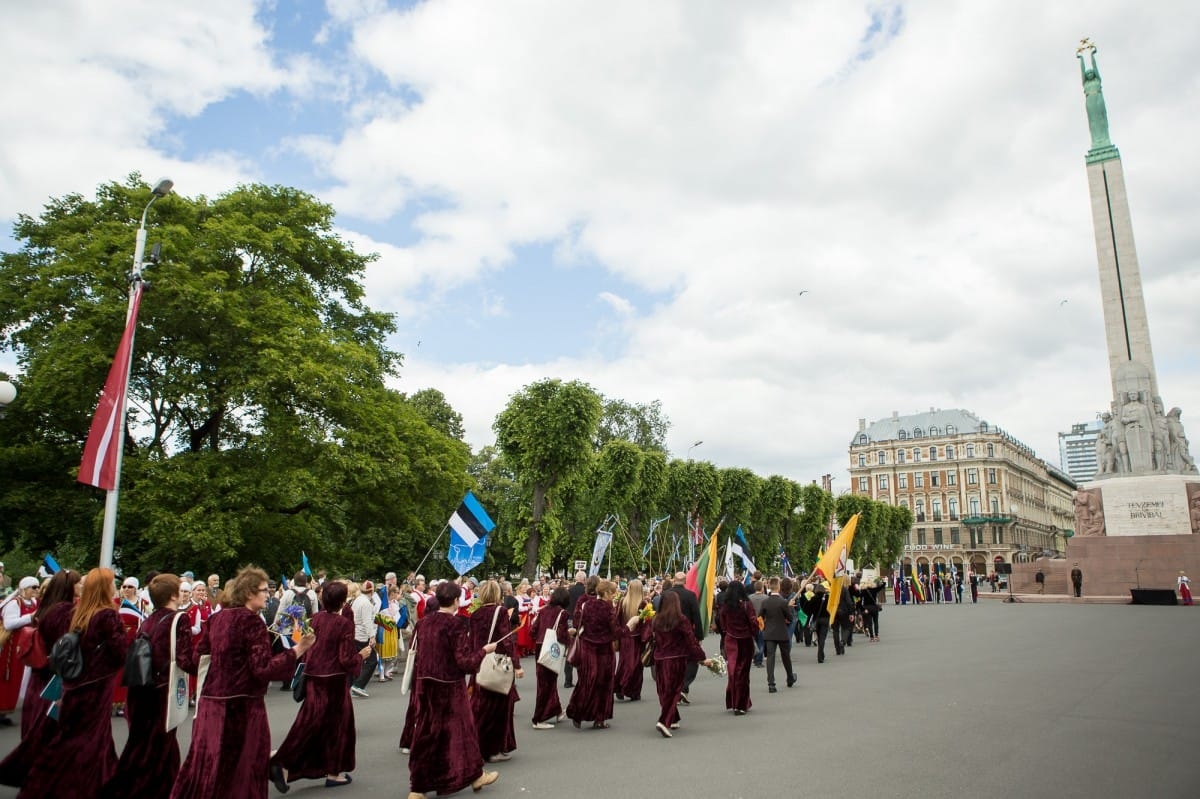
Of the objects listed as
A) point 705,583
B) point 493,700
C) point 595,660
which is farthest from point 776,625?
point 493,700

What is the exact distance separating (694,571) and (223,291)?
18.0m

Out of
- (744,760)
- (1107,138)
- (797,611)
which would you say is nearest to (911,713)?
(744,760)

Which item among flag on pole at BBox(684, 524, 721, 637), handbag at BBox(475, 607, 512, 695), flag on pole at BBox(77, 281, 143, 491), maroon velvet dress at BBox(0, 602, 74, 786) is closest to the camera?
maroon velvet dress at BBox(0, 602, 74, 786)

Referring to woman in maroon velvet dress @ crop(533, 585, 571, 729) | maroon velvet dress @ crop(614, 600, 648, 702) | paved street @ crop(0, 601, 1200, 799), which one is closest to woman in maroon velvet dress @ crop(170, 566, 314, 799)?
paved street @ crop(0, 601, 1200, 799)

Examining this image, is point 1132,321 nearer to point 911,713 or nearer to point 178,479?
point 911,713

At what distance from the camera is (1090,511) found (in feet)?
128

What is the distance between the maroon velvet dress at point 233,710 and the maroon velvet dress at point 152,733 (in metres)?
0.46

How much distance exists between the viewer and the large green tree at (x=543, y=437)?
3616 cm

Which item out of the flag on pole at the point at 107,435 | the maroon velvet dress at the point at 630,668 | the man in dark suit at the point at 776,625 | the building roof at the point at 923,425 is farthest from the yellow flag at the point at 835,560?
the building roof at the point at 923,425

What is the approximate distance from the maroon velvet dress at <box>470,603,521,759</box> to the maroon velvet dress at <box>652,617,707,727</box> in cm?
236

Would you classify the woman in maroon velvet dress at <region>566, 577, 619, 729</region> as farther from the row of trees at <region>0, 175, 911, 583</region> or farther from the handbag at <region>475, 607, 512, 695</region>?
the row of trees at <region>0, 175, 911, 583</region>

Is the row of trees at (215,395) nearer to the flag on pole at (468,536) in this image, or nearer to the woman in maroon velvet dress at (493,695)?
the flag on pole at (468,536)

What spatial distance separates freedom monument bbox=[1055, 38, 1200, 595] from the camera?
121 feet

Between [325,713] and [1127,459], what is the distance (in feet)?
138
